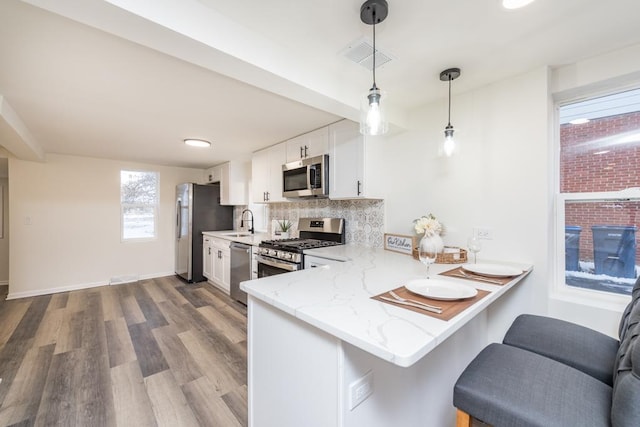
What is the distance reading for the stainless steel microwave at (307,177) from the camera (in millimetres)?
2830

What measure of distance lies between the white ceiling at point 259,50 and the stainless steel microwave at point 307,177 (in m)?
0.54

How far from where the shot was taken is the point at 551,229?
1.87 meters

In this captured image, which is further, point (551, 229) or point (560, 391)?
point (551, 229)

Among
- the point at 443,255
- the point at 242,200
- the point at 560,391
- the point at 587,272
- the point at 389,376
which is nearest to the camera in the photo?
the point at 560,391

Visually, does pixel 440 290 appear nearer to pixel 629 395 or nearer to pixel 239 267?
pixel 629 395

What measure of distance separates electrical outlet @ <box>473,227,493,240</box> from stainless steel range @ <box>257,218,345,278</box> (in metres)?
1.39

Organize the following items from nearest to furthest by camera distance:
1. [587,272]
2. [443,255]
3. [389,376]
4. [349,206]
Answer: [389,376]
[587,272]
[443,255]
[349,206]

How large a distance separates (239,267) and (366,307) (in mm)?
2838

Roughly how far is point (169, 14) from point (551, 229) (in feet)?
8.46

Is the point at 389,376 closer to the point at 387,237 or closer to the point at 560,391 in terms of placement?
the point at 560,391

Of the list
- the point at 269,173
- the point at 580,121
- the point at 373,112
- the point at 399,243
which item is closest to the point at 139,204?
the point at 269,173

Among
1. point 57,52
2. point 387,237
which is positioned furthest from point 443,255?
point 57,52

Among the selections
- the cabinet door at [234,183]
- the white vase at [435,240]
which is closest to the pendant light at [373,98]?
the white vase at [435,240]

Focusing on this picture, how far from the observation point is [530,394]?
3.07ft
